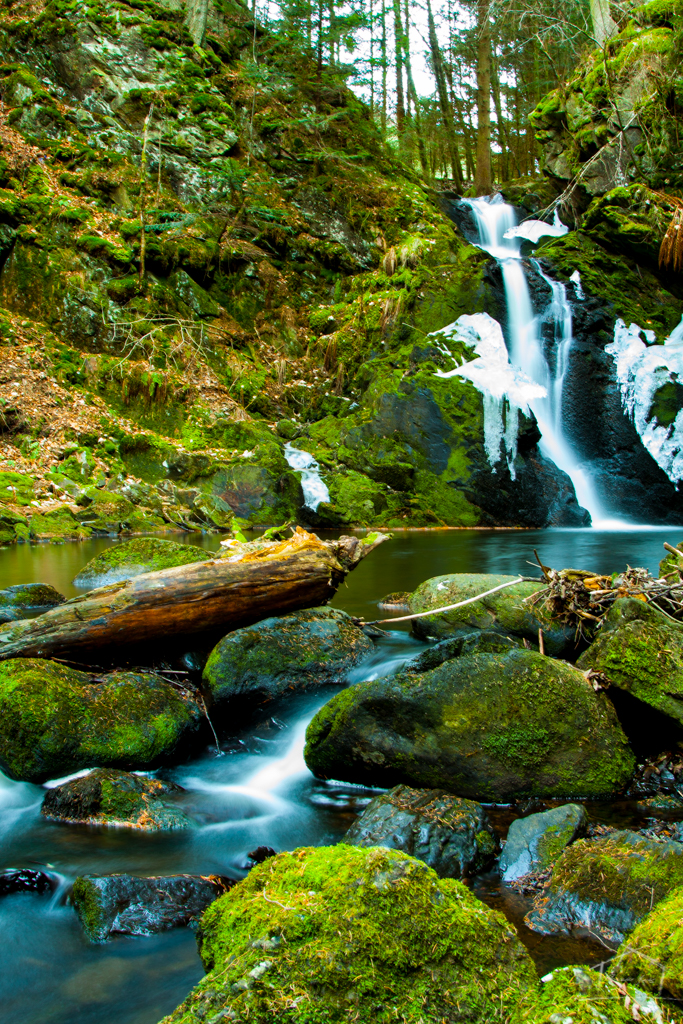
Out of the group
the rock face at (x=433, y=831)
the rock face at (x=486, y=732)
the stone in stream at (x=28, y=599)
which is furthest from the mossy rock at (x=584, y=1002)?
the stone in stream at (x=28, y=599)

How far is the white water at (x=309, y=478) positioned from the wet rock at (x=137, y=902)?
10.7 meters

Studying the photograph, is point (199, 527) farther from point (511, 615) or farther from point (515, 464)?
point (511, 615)

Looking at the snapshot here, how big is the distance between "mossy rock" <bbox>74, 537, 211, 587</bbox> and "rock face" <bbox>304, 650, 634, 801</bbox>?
11.1 feet

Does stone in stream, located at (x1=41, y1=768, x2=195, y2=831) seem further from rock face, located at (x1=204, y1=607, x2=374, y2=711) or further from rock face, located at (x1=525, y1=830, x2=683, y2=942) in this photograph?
rock face, located at (x1=525, y1=830, x2=683, y2=942)

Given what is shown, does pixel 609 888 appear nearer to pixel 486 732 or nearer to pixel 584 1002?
pixel 486 732

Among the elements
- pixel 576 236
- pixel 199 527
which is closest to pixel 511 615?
pixel 199 527

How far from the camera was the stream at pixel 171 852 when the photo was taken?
7.18 feet

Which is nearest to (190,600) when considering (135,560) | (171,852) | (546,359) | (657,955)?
(171,852)

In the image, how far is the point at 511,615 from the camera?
5215 mm

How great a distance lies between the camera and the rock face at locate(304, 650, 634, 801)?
3.30 metres

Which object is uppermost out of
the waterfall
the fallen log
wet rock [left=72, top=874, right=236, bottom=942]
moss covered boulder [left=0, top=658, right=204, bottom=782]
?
the waterfall

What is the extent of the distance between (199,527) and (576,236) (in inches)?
516

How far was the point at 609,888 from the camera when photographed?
2.35m

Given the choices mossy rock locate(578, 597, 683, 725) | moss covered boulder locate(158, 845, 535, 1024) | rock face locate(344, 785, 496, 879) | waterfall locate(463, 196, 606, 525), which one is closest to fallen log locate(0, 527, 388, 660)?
rock face locate(344, 785, 496, 879)
